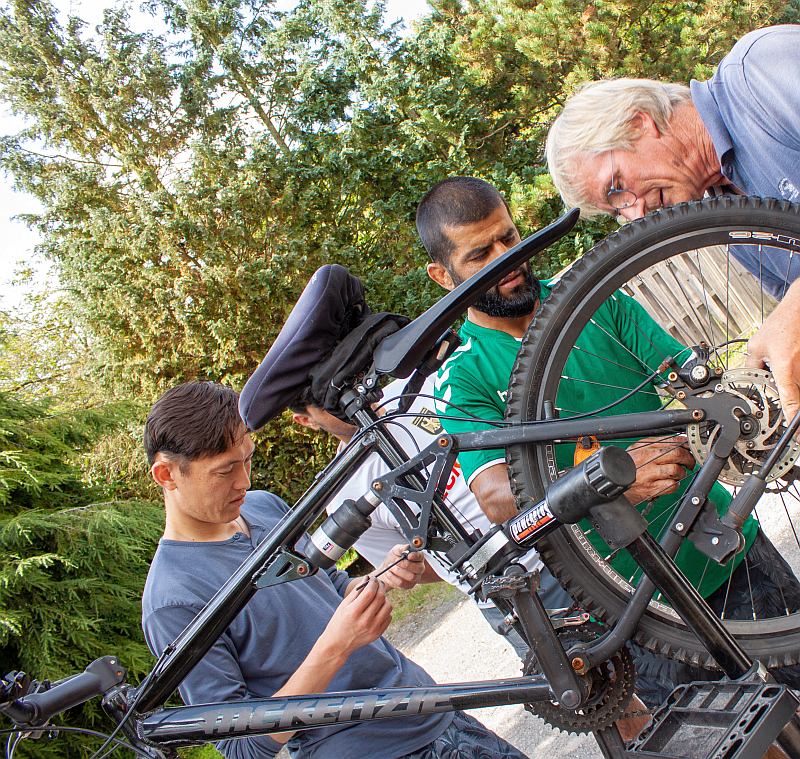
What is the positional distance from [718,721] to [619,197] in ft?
4.34

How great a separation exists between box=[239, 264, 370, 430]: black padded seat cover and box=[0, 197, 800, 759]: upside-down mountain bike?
0.36 ft

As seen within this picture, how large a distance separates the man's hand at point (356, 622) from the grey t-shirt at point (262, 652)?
27 cm

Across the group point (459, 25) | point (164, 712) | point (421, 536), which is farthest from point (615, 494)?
point (459, 25)

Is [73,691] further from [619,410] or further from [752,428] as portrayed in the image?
[752,428]

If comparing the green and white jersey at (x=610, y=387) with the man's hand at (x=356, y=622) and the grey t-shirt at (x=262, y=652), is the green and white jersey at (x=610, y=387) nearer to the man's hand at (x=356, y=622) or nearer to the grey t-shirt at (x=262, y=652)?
the man's hand at (x=356, y=622)

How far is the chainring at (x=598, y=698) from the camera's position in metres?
1.54

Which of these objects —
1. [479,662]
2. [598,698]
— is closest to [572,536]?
[598,698]

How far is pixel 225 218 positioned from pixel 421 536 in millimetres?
8746

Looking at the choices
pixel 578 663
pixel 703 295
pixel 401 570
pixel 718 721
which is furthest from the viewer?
pixel 703 295

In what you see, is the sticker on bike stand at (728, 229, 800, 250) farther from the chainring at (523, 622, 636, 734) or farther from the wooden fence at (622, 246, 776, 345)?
the chainring at (523, 622, 636, 734)

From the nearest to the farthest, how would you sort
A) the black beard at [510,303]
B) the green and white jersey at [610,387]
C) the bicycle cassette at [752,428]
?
the bicycle cassette at [752,428] < the green and white jersey at [610,387] < the black beard at [510,303]

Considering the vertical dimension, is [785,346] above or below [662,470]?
above

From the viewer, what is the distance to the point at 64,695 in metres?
1.71

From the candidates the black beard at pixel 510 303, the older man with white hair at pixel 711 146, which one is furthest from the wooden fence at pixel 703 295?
the black beard at pixel 510 303
